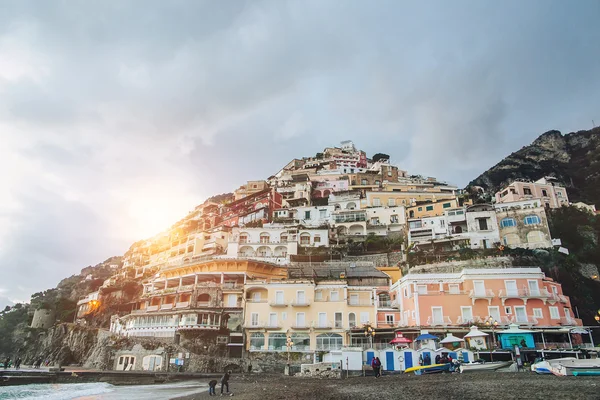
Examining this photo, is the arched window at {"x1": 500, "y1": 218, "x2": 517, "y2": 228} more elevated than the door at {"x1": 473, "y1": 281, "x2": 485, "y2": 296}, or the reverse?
the arched window at {"x1": 500, "y1": 218, "x2": 517, "y2": 228}

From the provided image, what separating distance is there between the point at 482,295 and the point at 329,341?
14.7m

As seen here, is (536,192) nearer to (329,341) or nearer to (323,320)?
(323,320)

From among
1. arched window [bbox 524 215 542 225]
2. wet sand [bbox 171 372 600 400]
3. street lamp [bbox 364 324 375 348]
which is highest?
arched window [bbox 524 215 542 225]

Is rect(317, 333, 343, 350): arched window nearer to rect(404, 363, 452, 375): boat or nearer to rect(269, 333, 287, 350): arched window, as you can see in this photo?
rect(269, 333, 287, 350): arched window

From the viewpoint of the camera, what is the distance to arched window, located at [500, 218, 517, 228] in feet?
161

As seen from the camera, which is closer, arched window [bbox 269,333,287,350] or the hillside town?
the hillside town

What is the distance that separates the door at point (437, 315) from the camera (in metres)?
34.8

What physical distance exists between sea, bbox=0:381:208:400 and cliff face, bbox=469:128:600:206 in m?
75.2

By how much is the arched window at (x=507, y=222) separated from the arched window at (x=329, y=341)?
86.6 ft

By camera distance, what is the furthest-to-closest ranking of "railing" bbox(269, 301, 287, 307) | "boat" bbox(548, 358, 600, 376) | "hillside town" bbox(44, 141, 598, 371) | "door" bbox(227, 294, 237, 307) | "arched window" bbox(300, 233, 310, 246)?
1. "arched window" bbox(300, 233, 310, 246)
2. "door" bbox(227, 294, 237, 307)
3. "railing" bbox(269, 301, 287, 307)
4. "hillside town" bbox(44, 141, 598, 371)
5. "boat" bbox(548, 358, 600, 376)

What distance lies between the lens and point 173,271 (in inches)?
2076

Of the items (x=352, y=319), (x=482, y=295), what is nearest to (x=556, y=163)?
(x=482, y=295)

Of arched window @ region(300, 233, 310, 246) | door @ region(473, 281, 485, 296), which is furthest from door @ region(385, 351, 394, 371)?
arched window @ region(300, 233, 310, 246)

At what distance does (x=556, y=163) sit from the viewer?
8338 cm
